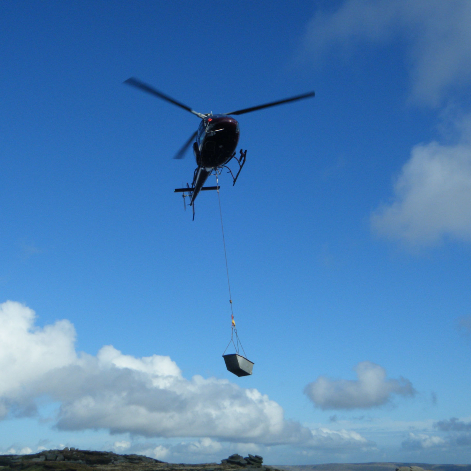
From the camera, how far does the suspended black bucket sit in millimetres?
18891

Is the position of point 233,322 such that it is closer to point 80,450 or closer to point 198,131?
point 198,131

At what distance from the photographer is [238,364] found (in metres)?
18.9

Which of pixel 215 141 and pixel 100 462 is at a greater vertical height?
pixel 215 141

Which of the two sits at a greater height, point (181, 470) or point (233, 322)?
point (233, 322)

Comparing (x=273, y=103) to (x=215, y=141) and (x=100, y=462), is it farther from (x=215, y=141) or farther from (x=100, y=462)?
(x=100, y=462)

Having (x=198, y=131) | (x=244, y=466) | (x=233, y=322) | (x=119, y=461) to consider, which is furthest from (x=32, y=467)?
(x=198, y=131)

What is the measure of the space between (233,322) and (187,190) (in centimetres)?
1162

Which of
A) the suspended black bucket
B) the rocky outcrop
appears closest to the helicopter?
the suspended black bucket

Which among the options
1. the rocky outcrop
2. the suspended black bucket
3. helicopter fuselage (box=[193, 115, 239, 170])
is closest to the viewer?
the suspended black bucket

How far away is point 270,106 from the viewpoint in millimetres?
23469

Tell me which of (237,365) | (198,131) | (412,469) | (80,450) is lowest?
(412,469)

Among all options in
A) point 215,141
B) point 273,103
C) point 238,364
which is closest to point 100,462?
point 238,364

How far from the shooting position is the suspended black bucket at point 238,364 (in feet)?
62.0

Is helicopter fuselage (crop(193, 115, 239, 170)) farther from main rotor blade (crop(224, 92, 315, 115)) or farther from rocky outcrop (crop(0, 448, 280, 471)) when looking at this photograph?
rocky outcrop (crop(0, 448, 280, 471))
